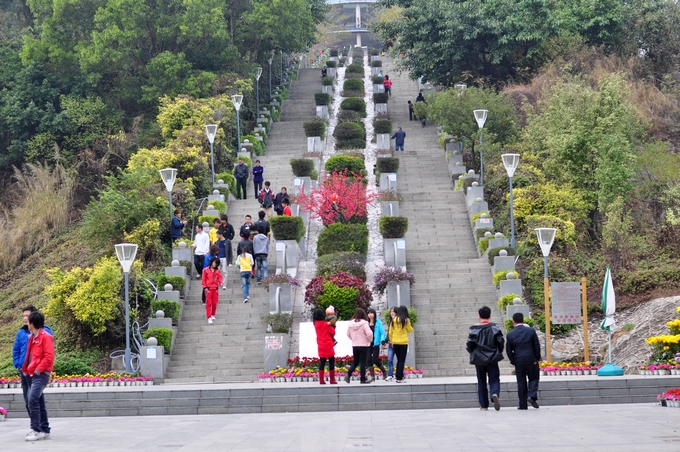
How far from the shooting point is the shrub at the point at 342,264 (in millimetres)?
23797

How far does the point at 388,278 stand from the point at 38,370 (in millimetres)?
11476

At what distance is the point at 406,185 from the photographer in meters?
32.9

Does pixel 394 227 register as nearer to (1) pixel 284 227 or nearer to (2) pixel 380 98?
(1) pixel 284 227

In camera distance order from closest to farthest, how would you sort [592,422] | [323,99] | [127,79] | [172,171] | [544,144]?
1. [592,422]
2. [172,171]
3. [544,144]
4. [127,79]
5. [323,99]

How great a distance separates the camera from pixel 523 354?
14.7 meters

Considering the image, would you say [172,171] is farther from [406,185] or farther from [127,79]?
[127,79]

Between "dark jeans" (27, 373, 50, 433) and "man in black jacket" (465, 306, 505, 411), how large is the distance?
5.75 meters

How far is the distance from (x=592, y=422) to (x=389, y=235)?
44.6 ft

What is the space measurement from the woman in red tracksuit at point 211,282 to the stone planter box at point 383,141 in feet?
53.8

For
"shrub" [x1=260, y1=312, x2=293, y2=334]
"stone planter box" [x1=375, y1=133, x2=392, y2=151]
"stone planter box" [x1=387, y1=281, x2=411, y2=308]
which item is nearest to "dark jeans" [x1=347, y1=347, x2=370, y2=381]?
"shrub" [x1=260, y1=312, x2=293, y2=334]

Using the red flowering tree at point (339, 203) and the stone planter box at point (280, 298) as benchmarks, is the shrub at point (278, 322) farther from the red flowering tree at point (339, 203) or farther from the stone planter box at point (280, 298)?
the red flowering tree at point (339, 203)

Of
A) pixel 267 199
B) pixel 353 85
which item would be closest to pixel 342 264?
pixel 267 199

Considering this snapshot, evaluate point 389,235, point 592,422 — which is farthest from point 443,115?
point 592,422

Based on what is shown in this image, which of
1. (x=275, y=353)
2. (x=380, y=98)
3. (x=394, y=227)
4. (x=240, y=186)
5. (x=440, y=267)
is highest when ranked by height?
(x=380, y=98)
